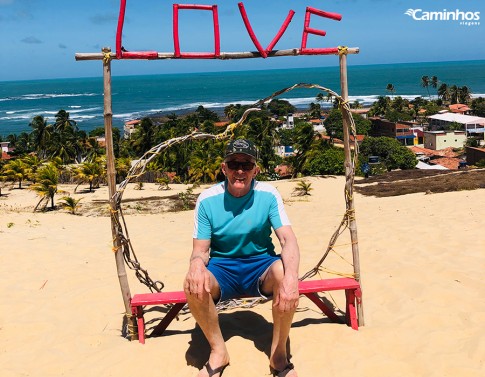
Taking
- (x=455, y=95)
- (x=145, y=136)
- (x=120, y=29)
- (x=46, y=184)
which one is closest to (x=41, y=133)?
(x=145, y=136)

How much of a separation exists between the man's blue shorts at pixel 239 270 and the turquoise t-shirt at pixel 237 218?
0.19 ft

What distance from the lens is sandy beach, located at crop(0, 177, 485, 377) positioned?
12.1ft

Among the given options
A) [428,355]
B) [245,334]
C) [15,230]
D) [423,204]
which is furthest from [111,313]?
[423,204]

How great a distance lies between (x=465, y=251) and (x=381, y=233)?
1700mm

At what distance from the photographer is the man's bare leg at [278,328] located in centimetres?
337

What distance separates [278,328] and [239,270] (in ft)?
1.89

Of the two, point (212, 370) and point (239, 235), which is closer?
point (212, 370)

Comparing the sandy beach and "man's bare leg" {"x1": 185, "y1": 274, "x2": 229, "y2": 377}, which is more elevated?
"man's bare leg" {"x1": 185, "y1": 274, "x2": 229, "y2": 377}

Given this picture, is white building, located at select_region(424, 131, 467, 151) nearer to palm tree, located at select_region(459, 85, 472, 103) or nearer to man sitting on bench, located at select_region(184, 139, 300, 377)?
palm tree, located at select_region(459, 85, 472, 103)

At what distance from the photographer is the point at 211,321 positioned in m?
3.51

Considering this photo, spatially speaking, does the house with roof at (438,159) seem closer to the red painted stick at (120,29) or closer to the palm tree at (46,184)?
the palm tree at (46,184)

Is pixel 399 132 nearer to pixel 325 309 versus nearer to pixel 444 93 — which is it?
pixel 444 93

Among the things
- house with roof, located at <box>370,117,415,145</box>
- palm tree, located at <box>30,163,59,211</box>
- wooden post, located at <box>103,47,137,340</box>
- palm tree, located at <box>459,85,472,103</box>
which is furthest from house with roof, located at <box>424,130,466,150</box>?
wooden post, located at <box>103,47,137,340</box>

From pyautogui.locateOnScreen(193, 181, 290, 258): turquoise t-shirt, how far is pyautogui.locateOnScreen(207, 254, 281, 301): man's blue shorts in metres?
0.06
